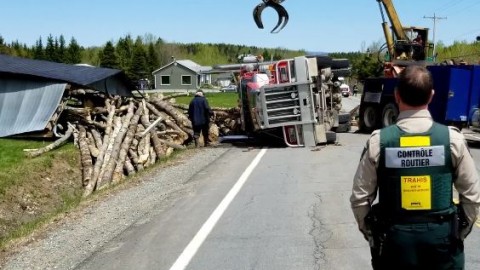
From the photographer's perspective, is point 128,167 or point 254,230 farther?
point 128,167

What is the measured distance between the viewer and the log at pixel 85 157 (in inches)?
648

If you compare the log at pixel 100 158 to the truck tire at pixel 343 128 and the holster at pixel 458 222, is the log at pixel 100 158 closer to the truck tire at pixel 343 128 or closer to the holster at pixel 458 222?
the truck tire at pixel 343 128

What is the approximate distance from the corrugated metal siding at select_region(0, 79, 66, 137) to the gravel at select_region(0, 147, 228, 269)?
7868 mm

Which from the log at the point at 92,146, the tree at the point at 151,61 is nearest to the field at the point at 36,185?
the log at the point at 92,146

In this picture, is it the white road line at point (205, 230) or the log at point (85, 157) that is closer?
the white road line at point (205, 230)

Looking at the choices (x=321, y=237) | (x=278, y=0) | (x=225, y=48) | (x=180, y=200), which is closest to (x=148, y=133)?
(x=278, y=0)

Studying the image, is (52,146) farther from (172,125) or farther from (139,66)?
(139,66)

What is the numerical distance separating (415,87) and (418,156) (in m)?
0.39

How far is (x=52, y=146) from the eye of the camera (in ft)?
60.1

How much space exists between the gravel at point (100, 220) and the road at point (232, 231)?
2 cm

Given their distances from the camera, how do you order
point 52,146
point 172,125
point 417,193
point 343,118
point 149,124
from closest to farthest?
point 417,193
point 52,146
point 149,124
point 172,125
point 343,118

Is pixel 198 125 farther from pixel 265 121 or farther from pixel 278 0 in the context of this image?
pixel 278 0

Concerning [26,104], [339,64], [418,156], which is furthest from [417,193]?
[26,104]

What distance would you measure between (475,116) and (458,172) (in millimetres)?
14329
